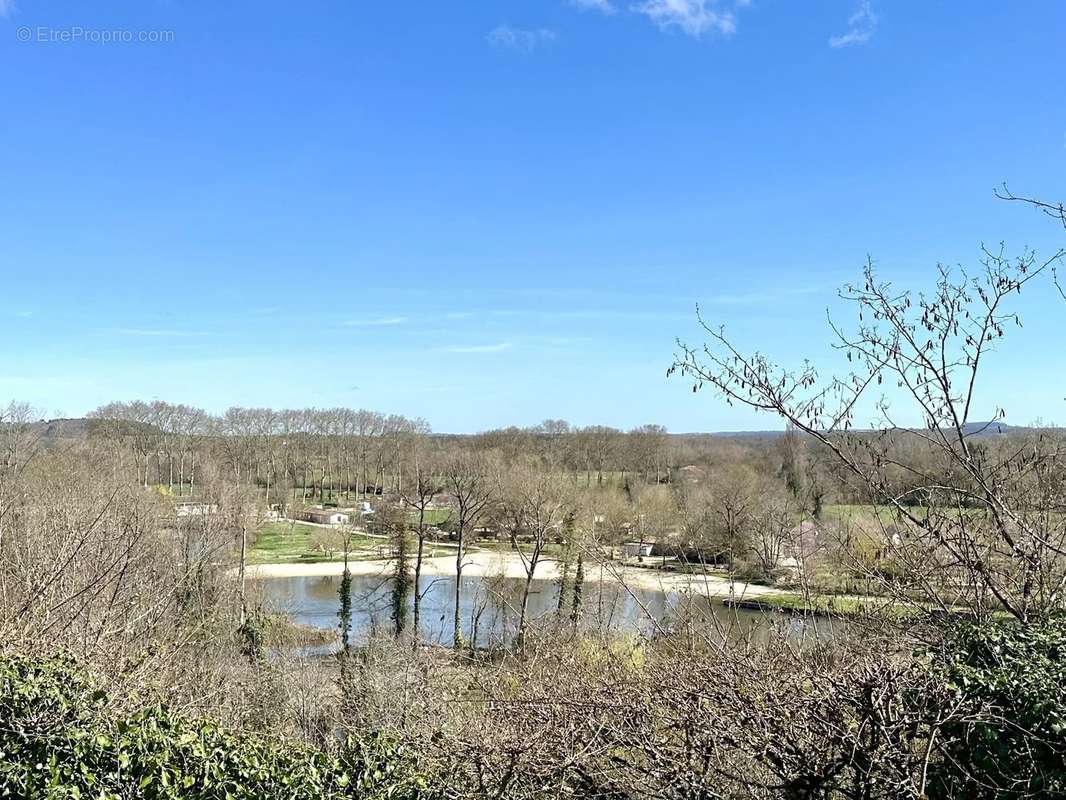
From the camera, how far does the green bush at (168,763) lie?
3.90m

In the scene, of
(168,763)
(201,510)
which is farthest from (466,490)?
(168,763)

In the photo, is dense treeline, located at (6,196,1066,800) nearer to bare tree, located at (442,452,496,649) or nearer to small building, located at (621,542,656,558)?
small building, located at (621,542,656,558)

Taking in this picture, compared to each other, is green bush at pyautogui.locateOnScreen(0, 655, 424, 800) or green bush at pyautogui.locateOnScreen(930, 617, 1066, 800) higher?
green bush at pyautogui.locateOnScreen(930, 617, 1066, 800)

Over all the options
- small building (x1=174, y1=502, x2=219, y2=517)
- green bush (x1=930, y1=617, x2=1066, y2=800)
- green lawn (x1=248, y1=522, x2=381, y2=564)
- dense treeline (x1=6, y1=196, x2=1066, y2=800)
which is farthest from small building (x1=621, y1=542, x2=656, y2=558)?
green lawn (x1=248, y1=522, x2=381, y2=564)

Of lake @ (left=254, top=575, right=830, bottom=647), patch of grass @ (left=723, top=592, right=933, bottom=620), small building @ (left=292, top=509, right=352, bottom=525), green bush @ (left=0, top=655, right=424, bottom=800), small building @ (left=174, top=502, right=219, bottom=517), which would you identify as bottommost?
lake @ (left=254, top=575, right=830, bottom=647)

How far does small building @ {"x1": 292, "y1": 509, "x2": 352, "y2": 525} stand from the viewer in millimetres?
51375

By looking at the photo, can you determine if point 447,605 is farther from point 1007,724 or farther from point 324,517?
point 1007,724

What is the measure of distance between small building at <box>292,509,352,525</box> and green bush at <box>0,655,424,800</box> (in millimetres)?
47125

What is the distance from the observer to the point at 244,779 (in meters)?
3.99

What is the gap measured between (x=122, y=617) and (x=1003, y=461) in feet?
35.8

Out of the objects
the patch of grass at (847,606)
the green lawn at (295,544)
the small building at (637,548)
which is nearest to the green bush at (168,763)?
the patch of grass at (847,606)

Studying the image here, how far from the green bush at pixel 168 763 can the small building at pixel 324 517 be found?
47.1 metres

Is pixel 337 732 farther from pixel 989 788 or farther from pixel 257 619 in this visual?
pixel 989 788

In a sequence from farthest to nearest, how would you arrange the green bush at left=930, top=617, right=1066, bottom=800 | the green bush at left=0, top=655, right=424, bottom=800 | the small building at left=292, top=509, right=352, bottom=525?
the small building at left=292, top=509, right=352, bottom=525
the green bush at left=0, top=655, right=424, bottom=800
the green bush at left=930, top=617, right=1066, bottom=800
